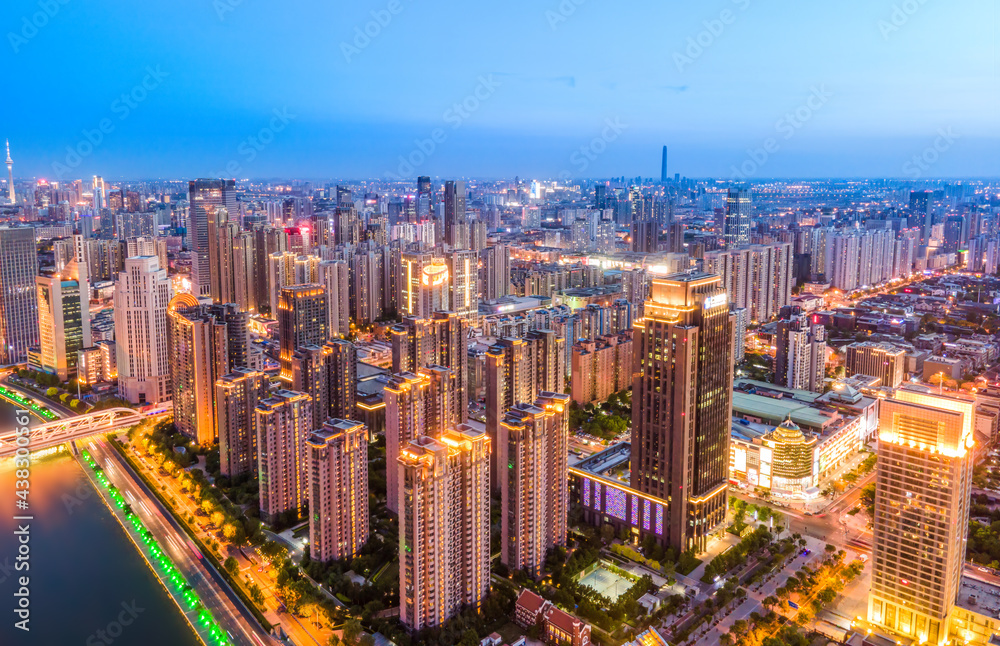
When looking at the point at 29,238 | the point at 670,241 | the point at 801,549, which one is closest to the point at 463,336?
the point at 801,549

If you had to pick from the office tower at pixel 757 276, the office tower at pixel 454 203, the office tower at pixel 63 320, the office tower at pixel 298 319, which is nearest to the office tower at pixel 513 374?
the office tower at pixel 298 319

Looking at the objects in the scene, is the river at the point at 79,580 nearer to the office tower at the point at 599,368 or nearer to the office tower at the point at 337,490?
the office tower at the point at 337,490

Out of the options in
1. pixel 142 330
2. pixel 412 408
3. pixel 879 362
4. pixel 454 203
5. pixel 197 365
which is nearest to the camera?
pixel 412 408

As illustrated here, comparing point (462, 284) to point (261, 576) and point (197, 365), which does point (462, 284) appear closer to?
point (197, 365)

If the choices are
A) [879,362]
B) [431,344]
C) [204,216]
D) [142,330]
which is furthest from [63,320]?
[879,362]

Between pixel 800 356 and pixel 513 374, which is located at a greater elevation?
pixel 513 374

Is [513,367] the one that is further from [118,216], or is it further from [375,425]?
[118,216]

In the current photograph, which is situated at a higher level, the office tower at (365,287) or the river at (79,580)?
the office tower at (365,287)

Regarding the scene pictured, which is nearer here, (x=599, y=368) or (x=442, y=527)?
(x=442, y=527)
